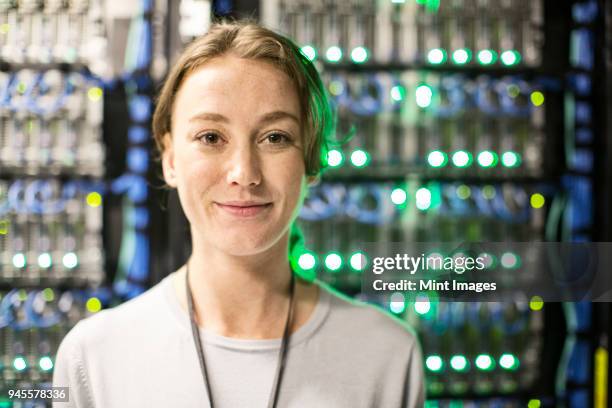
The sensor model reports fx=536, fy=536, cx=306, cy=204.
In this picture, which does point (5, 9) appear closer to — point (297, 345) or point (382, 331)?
point (297, 345)

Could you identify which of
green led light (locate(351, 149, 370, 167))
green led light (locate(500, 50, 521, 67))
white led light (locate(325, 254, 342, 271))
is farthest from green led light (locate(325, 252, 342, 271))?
green led light (locate(500, 50, 521, 67))

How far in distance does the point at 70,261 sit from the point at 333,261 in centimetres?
97

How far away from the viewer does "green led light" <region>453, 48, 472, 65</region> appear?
1.99 meters

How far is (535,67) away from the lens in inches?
79.0

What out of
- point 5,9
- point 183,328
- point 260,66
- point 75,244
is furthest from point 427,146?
point 5,9

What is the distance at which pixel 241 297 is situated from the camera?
153 cm

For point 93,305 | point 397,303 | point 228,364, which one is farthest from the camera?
point 93,305

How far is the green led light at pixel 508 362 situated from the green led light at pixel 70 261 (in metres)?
Answer: 1.63

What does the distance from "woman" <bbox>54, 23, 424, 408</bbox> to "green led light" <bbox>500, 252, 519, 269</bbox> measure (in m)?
0.50

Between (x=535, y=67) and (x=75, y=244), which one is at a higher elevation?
(x=535, y=67)

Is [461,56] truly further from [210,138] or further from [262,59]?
[210,138]

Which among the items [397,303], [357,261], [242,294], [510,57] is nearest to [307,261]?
[357,261]

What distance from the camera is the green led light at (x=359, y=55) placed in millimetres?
1979

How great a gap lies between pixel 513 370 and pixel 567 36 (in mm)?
1294
